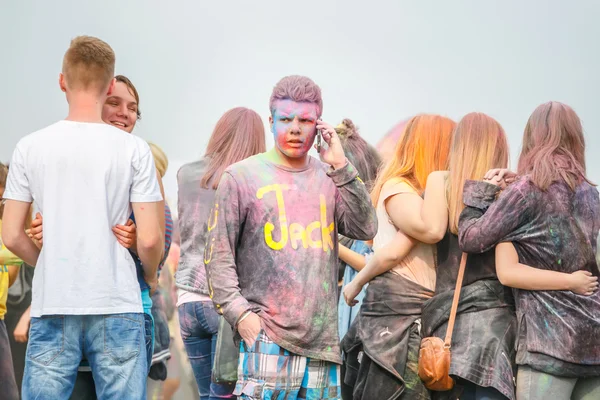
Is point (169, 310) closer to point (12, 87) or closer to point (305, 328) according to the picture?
point (12, 87)

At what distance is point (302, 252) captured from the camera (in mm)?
3281

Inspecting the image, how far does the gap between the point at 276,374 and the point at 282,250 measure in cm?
45

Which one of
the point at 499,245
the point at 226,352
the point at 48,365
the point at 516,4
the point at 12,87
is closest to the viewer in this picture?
the point at 48,365

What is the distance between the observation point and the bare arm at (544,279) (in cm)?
371

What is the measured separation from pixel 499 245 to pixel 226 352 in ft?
4.34

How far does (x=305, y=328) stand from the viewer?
324cm

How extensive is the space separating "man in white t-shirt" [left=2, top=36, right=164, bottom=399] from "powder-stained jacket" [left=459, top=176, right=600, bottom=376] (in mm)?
1426

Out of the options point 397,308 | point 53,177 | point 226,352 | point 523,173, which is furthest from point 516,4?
→ point 53,177

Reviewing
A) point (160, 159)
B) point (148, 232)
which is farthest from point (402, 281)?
point (160, 159)

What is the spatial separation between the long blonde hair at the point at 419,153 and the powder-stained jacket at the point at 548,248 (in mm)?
443

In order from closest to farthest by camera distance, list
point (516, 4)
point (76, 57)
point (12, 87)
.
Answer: point (76, 57) < point (516, 4) < point (12, 87)

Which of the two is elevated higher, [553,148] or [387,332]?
[553,148]

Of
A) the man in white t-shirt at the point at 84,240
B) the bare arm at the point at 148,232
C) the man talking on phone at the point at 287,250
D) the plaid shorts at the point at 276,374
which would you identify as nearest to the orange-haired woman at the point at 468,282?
the man talking on phone at the point at 287,250

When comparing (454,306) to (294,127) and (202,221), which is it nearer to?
(294,127)
